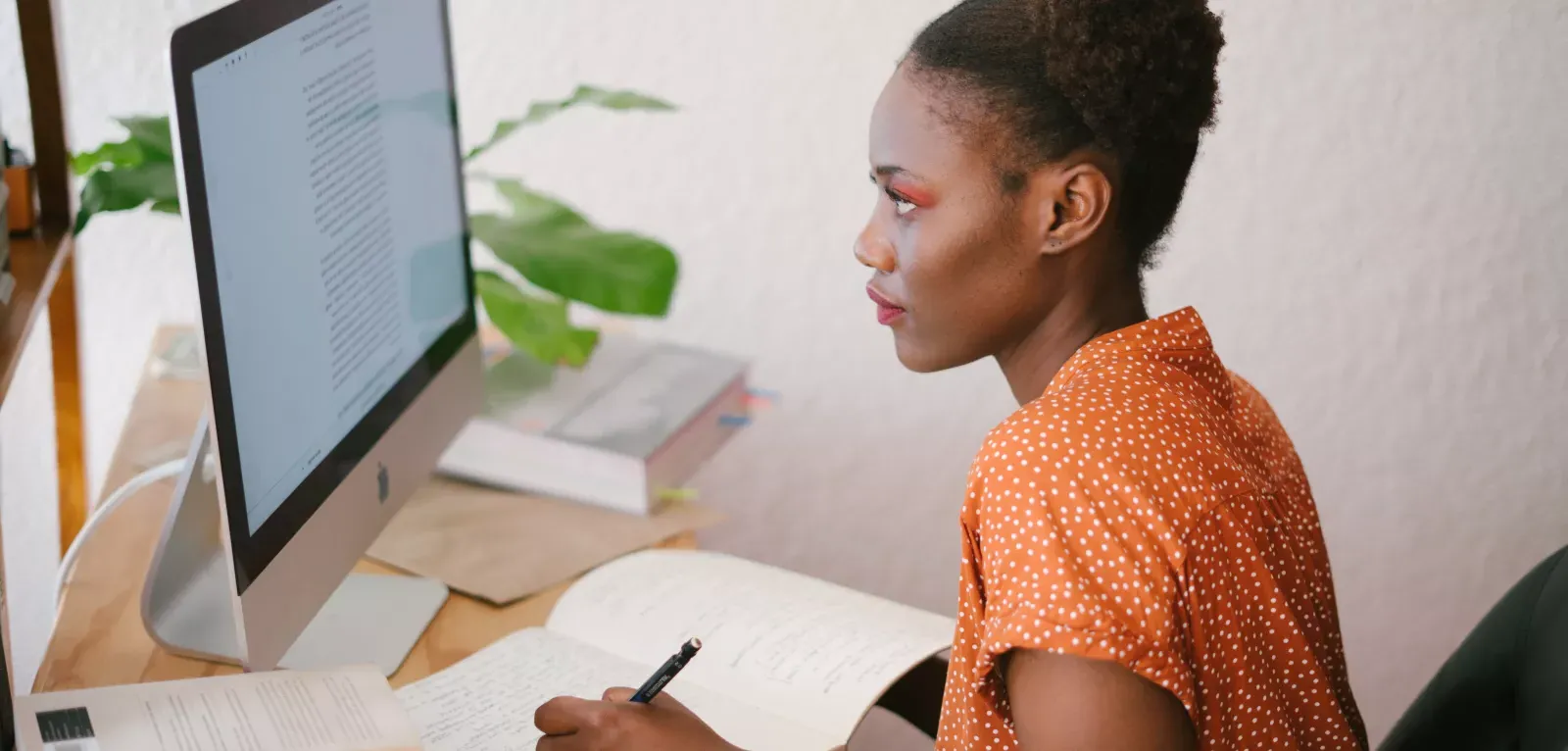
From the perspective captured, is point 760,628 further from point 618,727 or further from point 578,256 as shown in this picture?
point 578,256

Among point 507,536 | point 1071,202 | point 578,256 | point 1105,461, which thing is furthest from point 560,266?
point 1105,461

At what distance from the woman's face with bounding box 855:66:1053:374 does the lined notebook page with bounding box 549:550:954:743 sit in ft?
0.65

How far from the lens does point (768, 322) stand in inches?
68.9

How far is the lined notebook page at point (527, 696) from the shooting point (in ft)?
2.85

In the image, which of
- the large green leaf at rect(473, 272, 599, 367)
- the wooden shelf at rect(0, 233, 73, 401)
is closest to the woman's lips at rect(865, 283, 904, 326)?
the large green leaf at rect(473, 272, 599, 367)

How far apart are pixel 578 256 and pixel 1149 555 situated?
0.69 m

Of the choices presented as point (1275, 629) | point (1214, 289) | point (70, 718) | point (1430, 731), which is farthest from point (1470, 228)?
point (70, 718)

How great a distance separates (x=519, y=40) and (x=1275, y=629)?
3.63ft

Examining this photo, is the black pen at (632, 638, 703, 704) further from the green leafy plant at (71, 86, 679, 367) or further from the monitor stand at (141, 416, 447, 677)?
the green leafy plant at (71, 86, 679, 367)

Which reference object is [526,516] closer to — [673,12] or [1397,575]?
[673,12]

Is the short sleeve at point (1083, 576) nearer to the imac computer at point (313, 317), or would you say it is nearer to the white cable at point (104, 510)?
the imac computer at point (313, 317)

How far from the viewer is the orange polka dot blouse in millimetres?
687

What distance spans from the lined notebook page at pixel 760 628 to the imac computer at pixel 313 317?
13cm

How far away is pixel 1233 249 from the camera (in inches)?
65.3
